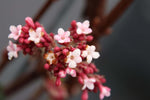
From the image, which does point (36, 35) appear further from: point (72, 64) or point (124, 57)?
point (124, 57)

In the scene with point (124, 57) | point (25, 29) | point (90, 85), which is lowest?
point (90, 85)

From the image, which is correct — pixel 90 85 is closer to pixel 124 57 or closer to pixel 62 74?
pixel 62 74

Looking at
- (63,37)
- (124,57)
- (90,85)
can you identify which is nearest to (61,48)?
(63,37)

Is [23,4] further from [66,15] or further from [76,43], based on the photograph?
[76,43]

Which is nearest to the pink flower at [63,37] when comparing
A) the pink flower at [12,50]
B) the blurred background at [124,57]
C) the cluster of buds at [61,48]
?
the cluster of buds at [61,48]

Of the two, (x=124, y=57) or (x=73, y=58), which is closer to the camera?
(x=73, y=58)

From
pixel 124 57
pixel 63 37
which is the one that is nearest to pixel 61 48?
pixel 63 37

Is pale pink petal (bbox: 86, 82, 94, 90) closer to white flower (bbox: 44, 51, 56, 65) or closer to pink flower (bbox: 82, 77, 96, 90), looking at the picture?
pink flower (bbox: 82, 77, 96, 90)

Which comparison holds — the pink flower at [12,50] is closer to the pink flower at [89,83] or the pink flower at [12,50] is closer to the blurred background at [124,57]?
the pink flower at [89,83]

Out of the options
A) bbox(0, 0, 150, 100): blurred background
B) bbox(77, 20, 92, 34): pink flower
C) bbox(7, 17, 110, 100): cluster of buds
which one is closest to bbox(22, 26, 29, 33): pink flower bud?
bbox(7, 17, 110, 100): cluster of buds

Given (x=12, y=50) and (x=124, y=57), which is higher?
(x=124, y=57)

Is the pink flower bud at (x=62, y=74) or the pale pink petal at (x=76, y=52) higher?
the pale pink petal at (x=76, y=52)
